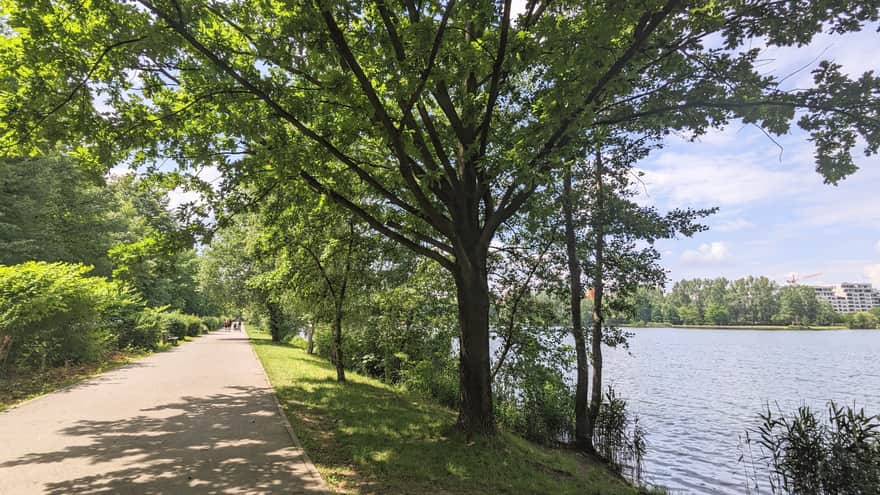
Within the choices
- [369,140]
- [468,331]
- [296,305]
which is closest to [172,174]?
[369,140]

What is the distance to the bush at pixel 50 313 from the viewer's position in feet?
34.0

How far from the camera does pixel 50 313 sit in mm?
Answer: 11492

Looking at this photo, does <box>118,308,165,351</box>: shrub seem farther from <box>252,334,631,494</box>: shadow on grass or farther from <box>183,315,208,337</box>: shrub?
<box>252,334,631,494</box>: shadow on grass

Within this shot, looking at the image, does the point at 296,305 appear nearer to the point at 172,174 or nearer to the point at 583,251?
the point at 172,174

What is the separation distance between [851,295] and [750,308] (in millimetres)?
137605

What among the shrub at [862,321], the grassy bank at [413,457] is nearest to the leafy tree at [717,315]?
the shrub at [862,321]

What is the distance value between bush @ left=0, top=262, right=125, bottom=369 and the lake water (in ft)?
49.3

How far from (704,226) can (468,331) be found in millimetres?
6807

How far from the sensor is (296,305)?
52.4ft

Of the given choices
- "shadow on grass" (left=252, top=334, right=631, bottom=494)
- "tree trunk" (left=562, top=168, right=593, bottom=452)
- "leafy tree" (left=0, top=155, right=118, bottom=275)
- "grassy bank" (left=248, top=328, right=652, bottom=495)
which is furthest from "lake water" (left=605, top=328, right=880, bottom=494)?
"leafy tree" (left=0, top=155, right=118, bottom=275)

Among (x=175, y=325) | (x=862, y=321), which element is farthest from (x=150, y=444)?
(x=862, y=321)

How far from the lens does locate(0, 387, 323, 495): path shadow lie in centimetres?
509

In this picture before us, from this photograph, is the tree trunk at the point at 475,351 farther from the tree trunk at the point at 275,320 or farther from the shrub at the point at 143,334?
the tree trunk at the point at 275,320

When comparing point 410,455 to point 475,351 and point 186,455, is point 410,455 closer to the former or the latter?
point 475,351
